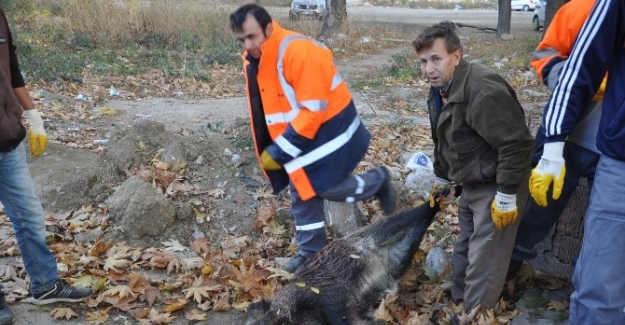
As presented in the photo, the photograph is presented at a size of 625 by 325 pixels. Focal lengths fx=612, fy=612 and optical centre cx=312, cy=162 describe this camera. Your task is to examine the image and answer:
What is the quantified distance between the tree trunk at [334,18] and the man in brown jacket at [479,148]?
14265 millimetres

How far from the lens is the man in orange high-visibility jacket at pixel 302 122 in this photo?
3770 millimetres

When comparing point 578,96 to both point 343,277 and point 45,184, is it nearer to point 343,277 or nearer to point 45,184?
point 343,277

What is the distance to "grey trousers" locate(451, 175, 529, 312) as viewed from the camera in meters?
3.52

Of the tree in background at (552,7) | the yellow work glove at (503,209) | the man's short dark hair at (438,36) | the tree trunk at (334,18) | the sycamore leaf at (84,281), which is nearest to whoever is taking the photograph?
the yellow work glove at (503,209)

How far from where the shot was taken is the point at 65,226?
16.3ft

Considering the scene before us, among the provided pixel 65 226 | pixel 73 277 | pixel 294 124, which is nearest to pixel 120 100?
pixel 65 226

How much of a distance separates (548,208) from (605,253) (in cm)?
118

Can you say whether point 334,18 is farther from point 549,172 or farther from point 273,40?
point 549,172

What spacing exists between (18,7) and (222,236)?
13002 mm

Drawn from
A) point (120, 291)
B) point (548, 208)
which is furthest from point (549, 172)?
point (120, 291)

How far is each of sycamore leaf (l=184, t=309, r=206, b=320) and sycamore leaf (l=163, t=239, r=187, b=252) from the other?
0.86 m

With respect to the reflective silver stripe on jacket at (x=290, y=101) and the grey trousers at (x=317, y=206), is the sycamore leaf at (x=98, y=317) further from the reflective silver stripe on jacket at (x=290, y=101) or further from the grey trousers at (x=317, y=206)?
the reflective silver stripe on jacket at (x=290, y=101)

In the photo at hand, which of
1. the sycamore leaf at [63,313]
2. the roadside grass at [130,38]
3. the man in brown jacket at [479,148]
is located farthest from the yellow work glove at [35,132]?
the roadside grass at [130,38]

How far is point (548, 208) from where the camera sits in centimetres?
368
